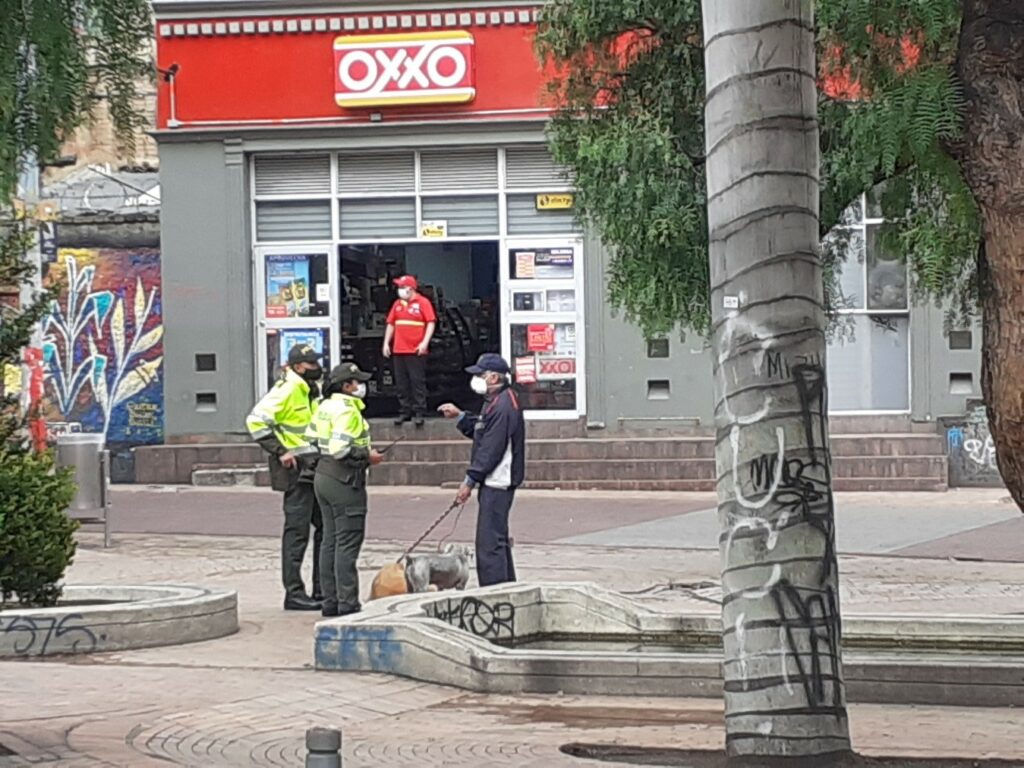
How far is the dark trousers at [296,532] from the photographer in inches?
493

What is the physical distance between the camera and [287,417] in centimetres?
1269

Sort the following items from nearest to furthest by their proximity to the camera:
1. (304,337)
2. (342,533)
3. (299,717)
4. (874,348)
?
(299,717) < (342,533) < (874,348) < (304,337)

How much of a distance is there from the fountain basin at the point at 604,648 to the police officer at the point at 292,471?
194 cm

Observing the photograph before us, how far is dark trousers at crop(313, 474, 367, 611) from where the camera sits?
11.7 m

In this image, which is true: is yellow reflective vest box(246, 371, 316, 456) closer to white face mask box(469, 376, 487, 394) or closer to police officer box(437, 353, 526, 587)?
police officer box(437, 353, 526, 587)

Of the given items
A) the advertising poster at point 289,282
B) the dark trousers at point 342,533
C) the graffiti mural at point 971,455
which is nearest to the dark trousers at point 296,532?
the dark trousers at point 342,533

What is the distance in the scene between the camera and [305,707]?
9.02m

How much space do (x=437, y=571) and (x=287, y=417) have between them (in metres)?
1.79

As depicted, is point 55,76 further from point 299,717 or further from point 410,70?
point 410,70

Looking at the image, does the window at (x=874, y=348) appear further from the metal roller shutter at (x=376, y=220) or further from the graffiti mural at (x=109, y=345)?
the graffiti mural at (x=109, y=345)

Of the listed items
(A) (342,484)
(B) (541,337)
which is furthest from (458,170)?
(A) (342,484)

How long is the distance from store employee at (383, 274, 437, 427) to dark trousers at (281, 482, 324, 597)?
899 centimetres

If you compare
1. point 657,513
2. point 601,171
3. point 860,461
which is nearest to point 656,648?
point 601,171

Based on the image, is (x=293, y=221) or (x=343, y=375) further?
(x=293, y=221)
